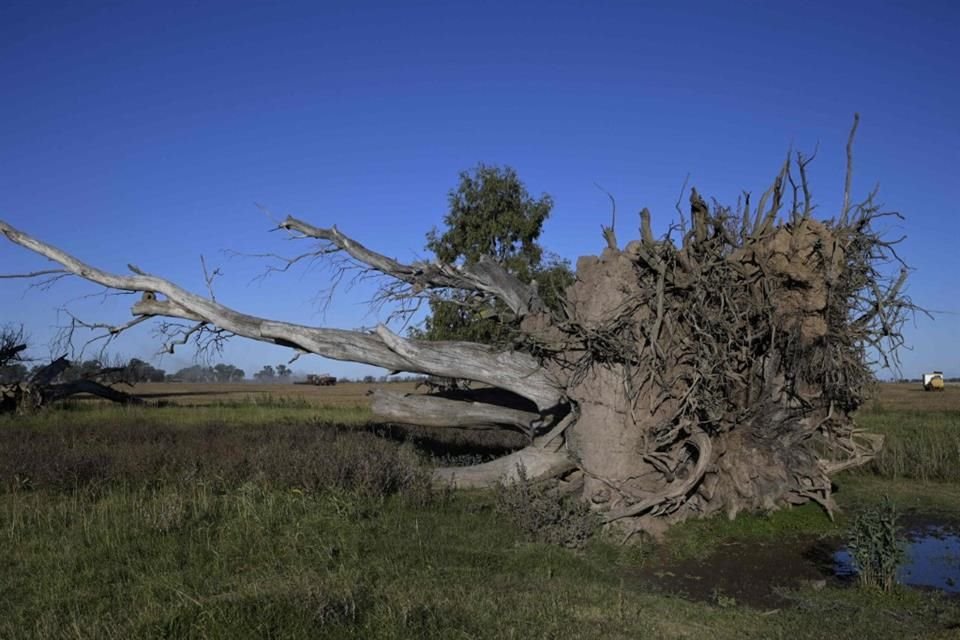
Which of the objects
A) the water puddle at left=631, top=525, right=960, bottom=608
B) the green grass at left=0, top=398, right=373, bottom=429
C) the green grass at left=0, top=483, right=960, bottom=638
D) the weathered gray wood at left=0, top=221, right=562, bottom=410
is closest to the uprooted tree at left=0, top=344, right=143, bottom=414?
the green grass at left=0, top=398, right=373, bottom=429

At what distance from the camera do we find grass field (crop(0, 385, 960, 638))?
5.99 meters

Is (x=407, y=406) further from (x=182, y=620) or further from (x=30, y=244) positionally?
(x=182, y=620)

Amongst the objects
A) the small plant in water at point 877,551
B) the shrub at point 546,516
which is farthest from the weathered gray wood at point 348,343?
the small plant in water at point 877,551

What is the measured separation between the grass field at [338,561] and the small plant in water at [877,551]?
0.77ft

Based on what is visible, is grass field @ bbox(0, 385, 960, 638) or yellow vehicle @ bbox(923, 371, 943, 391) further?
yellow vehicle @ bbox(923, 371, 943, 391)

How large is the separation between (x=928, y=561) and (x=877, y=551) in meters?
2.11

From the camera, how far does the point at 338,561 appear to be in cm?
770

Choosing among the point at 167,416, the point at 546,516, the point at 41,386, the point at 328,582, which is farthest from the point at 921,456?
the point at 41,386

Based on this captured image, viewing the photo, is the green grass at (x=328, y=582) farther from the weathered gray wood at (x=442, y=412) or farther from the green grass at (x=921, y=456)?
the green grass at (x=921, y=456)

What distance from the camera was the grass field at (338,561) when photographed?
599 cm

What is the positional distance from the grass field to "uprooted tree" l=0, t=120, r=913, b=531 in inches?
31.2

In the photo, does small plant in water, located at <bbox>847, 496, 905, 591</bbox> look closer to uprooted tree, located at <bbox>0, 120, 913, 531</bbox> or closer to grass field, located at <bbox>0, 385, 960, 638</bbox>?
grass field, located at <bbox>0, 385, 960, 638</bbox>

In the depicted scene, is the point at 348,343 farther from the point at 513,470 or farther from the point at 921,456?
the point at 921,456

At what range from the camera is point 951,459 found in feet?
53.3
